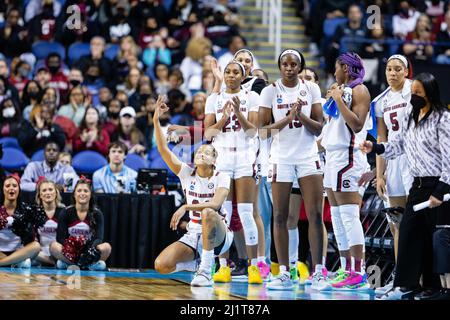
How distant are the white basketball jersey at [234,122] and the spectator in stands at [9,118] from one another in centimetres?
500

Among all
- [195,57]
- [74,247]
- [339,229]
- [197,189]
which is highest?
[195,57]

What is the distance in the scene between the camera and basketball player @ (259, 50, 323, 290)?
9.18 m

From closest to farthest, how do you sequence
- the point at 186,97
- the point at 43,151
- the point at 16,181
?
the point at 16,181 → the point at 43,151 → the point at 186,97

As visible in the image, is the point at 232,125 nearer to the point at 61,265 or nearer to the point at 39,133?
the point at 61,265

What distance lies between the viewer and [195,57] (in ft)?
54.6

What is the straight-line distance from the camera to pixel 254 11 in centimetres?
1906

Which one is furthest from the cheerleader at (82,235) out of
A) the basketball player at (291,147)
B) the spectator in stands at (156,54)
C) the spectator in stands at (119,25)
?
the spectator in stands at (119,25)

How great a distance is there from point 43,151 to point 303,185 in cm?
525

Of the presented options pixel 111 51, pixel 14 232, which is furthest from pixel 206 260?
pixel 111 51

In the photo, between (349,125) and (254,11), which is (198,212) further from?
(254,11)

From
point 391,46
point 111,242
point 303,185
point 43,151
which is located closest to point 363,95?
point 303,185

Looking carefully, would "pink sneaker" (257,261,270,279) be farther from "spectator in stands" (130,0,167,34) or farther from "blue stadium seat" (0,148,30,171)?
"spectator in stands" (130,0,167,34)

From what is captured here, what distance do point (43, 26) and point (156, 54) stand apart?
6.55 feet

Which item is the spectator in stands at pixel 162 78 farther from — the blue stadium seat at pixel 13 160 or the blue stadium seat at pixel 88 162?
the blue stadium seat at pixel 13 160
